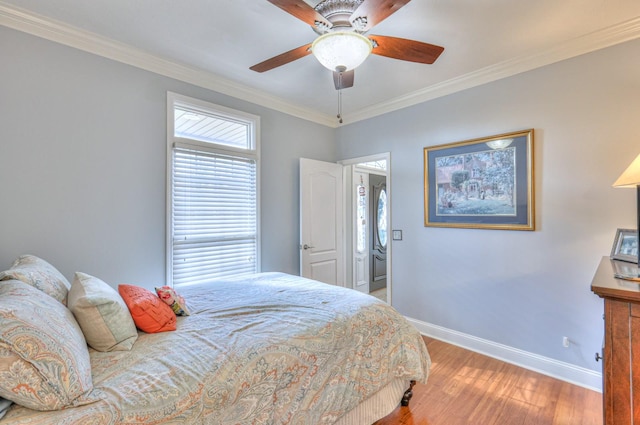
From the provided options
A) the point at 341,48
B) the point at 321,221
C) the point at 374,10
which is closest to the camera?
the point at 374,10

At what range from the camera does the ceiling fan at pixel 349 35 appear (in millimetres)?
1537

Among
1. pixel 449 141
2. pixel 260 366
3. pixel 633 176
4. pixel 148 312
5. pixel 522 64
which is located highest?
pixel 522 64

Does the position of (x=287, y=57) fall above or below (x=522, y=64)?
below

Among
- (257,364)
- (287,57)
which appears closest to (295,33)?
(287,57)

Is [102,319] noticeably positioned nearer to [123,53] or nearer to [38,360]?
[38,360]

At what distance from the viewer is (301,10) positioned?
1569 mm

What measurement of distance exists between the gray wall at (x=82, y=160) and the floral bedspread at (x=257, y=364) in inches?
33.0

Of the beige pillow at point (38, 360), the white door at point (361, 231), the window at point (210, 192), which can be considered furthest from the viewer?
the white door at point (361, 231)

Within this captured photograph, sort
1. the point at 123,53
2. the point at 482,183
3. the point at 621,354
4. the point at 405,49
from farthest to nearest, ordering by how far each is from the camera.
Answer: the point at 482,183
the point at 123,53
the point at 405,49
the point at 621,354

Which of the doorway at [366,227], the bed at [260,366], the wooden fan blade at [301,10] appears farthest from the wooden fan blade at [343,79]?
the doorway at [366,227]

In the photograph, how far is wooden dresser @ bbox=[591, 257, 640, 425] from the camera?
1029 millimetres

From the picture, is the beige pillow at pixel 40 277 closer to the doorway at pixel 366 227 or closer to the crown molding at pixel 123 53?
the crown molding at pixel 123 53

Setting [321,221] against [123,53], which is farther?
[321,221]

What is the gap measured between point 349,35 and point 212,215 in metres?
2.14
